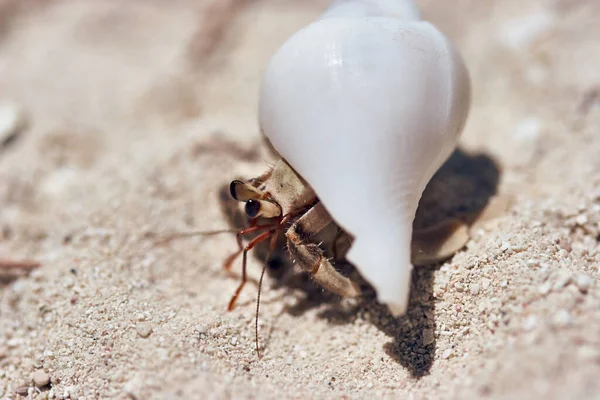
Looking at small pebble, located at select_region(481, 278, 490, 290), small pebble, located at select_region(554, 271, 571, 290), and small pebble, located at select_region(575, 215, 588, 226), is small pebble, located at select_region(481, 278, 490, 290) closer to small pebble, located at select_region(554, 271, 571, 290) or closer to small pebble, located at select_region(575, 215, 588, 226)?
small pebble, located at select_region(554, 271, 571, 290)

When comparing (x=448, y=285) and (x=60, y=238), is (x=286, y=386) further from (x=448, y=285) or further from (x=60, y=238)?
(x=60, y=238)

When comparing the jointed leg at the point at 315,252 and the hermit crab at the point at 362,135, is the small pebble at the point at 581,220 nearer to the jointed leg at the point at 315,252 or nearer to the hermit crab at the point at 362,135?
the hermit crab at the point at 362,135

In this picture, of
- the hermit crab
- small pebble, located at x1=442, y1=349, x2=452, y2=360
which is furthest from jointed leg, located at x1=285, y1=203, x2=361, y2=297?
small pebble, located at x1=442, y1=349, x2=452, y2=360

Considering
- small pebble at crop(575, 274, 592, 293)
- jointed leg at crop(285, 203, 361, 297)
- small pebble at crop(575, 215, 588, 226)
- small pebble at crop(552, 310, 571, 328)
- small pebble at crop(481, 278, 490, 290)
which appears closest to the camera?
small pebble at crop(552, 310, 571, 328)

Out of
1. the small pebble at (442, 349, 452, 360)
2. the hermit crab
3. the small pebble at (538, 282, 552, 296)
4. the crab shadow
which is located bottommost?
the crab shadow

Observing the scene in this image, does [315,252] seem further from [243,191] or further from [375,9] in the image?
[375,9]

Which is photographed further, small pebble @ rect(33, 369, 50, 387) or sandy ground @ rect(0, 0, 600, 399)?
small pebble @ rect(33, 369, 50, 387)

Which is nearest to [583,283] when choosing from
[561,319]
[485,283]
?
[561,319]

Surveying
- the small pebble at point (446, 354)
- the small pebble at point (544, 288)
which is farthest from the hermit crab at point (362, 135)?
the small pebble at point (544, 288)
